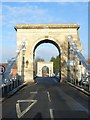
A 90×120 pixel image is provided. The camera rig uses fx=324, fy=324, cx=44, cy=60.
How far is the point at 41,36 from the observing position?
147 ft

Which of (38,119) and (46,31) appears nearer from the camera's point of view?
(38,119)

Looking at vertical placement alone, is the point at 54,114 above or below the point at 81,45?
below

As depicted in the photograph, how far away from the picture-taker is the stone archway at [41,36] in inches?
1762

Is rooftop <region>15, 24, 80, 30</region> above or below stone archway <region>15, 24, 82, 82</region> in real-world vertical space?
above

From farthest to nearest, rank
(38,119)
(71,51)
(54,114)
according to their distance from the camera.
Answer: (71,51)
(54,114)
(38,119)

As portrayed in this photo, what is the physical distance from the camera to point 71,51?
43.6 meters

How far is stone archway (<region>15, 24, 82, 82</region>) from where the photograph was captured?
147 ft

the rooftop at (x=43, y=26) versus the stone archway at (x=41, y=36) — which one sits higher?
the rooftop at (x=43, y=26)

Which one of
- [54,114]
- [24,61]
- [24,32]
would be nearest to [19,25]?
[24,32]

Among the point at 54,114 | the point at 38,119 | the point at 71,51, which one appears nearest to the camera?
the point at 38,119

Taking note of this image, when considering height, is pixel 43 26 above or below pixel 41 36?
above

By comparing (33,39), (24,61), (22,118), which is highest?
(33,39)

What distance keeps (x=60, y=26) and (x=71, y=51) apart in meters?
3.98

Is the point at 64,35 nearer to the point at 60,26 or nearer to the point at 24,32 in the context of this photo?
the point at 60,26
